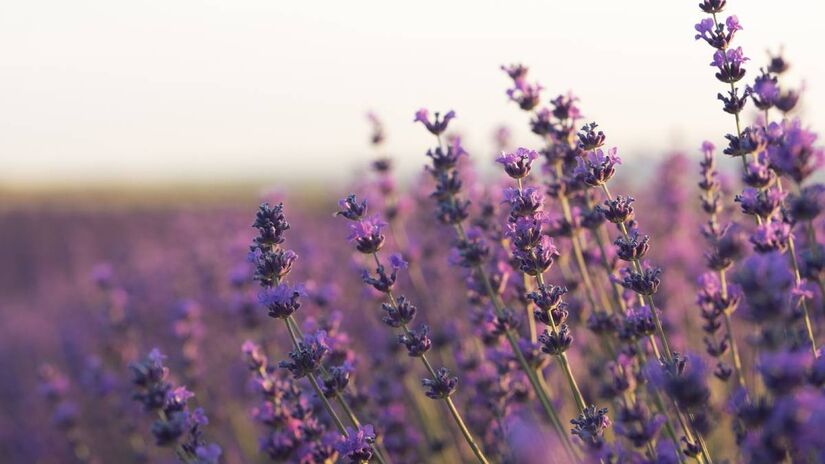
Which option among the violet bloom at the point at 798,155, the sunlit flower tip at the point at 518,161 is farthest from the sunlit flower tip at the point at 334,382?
the violet bloom at the point at 798,155

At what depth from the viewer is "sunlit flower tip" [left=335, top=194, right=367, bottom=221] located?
3.59 metres

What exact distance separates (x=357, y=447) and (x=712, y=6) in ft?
8.70

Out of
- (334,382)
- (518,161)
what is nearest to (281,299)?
(334,382)

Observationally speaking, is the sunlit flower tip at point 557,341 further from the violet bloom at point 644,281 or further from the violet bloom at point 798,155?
the violet bloom at point 798,155

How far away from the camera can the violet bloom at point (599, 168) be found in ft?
10.9

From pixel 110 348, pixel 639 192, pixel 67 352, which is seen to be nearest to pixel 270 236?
pixel 110 348

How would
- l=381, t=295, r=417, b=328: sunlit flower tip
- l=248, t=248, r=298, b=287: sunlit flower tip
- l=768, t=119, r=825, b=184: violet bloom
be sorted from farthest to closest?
1. l=381, t=295, r=417, b=328: sunlit flower tip
2. l=248, t=248, r=298, b=287: sunlit flower tip
3. l=768, t=119, r=825, b=184: violet bloom

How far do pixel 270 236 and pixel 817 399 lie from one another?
2234mm

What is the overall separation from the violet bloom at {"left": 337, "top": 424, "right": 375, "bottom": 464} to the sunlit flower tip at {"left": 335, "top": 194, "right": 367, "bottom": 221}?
1067 mm

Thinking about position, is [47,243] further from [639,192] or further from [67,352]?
[639,192]

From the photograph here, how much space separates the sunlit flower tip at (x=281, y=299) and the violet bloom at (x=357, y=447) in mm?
621

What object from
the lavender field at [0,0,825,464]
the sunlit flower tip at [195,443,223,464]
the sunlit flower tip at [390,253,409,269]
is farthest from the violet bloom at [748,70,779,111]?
the sunlit flower tip at [195,443,223,464]

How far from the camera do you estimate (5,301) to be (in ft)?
63.7

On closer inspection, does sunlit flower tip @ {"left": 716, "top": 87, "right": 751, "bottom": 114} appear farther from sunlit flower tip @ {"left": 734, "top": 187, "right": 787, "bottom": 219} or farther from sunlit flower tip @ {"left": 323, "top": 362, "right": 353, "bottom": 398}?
sunlit flower tip @ {"left": 323, "top": 362, "right": 353, "bottom": 398}
